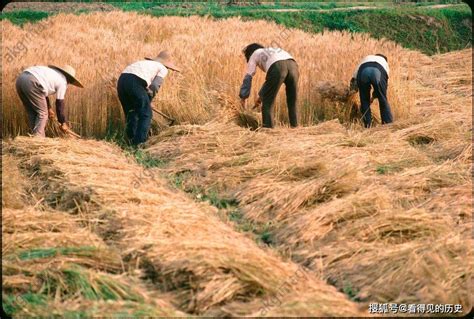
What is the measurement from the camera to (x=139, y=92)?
27.0 feet

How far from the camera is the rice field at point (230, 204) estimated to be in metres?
4.38

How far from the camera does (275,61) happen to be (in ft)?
27.9

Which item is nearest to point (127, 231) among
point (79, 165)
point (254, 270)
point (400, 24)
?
point (254, 270)

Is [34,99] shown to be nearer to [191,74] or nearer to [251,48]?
[191,74]

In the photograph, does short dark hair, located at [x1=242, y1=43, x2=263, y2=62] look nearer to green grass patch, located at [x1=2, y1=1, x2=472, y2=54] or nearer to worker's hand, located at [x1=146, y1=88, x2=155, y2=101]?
worker's hand, located at [x1=146, y1=88, x2=155, y2=101]

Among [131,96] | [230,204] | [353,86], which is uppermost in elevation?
[353,86]

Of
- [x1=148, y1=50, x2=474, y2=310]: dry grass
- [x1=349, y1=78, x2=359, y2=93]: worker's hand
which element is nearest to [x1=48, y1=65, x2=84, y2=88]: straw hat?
[x1=148, y1=50, x2=474, y2=310]: dry grass

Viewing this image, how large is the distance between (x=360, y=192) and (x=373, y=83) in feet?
10.5

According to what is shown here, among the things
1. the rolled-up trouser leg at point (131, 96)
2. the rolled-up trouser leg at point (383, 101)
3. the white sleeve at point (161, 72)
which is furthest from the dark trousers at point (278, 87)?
the rolled-up trouser leg at point (131, 96)

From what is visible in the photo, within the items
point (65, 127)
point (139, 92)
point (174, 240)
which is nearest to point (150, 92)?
point (139, 92)

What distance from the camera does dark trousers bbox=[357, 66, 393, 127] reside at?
884 cm

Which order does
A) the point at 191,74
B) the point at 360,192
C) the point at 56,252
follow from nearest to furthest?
the point at 56,252, the point at 360,192, the point at 191,74

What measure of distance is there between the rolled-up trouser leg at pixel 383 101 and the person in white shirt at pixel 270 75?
3.38 ft

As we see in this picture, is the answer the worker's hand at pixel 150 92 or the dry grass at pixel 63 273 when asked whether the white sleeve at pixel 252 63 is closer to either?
the worker's hand at pixel 150 92
